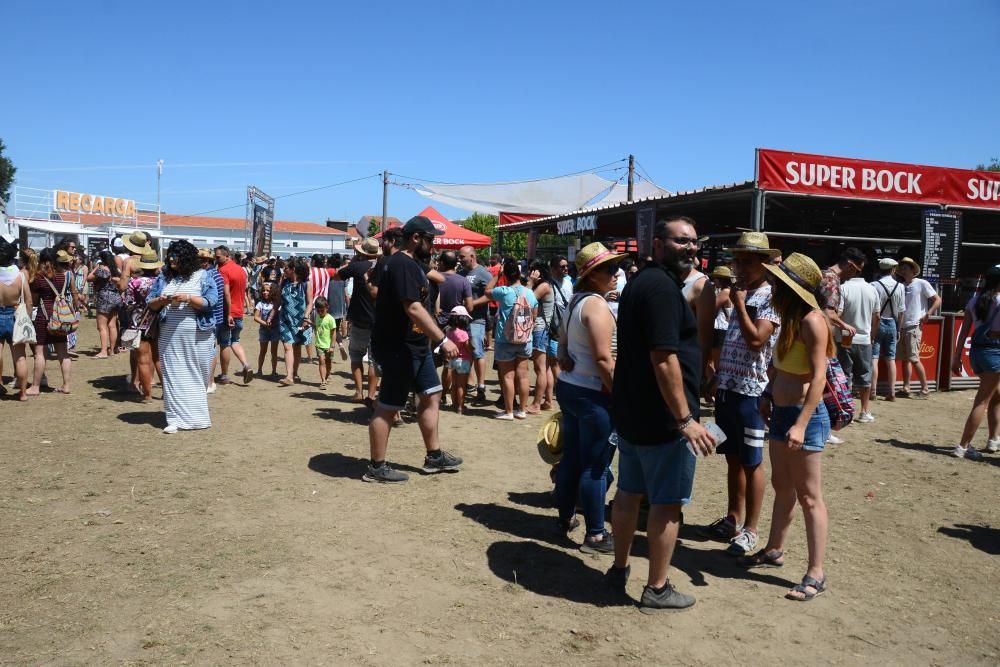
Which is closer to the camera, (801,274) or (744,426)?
(801,274)

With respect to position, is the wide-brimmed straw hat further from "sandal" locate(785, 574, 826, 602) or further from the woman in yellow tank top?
"sandal" locate(785, 574, 826, 602)

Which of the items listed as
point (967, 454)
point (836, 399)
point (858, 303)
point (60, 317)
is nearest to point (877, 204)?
point (858, 303)

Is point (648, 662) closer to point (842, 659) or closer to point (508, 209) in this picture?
point (842, 659)

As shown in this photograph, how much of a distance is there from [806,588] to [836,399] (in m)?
0.97

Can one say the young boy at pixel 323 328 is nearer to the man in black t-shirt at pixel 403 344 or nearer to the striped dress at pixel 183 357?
the striped dress at pixel 183 357

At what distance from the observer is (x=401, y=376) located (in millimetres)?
5305

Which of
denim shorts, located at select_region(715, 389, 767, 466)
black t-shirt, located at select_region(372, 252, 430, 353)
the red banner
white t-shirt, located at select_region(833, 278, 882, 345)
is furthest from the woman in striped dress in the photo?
the red banner

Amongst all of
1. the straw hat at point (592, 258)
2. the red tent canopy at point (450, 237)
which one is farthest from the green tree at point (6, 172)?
the straw hat at point (592, 258)

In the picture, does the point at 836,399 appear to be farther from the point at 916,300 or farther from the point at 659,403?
the point at 916,300

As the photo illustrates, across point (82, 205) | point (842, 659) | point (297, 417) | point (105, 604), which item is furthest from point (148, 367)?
point (82, 205)

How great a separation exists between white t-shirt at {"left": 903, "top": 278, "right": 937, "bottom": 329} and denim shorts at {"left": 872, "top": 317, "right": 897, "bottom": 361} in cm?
59

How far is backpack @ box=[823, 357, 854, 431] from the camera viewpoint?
3.87m

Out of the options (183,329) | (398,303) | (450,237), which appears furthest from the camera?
(450,237)

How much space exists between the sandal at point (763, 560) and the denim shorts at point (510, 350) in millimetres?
3813
